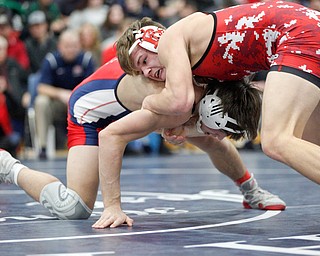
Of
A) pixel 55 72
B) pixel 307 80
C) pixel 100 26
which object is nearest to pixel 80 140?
pixel 307 80

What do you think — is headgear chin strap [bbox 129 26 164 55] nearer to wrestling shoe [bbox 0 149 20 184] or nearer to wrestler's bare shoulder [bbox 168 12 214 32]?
wrestler's bare shoulder [bbox 168 12 214 32]

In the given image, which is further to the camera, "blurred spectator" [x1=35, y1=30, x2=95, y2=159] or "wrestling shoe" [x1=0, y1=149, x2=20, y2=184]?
"blurred spectator" [x1=35, y1=30, x2=95, y2=159]

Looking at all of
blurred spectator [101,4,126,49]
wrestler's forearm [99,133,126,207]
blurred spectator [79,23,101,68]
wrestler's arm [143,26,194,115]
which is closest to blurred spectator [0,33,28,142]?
blurred spectator [79,23,101,68]

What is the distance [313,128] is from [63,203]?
4.18 ft

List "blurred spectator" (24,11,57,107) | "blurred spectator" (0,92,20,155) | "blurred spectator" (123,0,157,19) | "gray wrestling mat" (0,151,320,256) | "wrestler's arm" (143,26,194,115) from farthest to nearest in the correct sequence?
"blurred spectator" (123,0,157,19), "blurred spectator" (24,11,57,107), "blurred spectator" (0,92,20,155), "wrestler's arm" (143,26,194,115), "gray wrestling mat" (0,151,320,256)

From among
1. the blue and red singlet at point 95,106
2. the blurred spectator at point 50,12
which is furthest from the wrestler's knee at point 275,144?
the blurred spectator at point 50,12

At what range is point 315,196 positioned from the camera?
5.04 m

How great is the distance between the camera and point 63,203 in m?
4.11

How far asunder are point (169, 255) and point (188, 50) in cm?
113

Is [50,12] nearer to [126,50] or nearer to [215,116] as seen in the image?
[126,50]

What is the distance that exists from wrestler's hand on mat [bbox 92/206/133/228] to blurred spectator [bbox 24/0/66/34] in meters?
7.63

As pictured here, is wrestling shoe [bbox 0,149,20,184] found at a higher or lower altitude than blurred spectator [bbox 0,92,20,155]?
higher

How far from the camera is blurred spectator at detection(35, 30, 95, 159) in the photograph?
31.0 feet

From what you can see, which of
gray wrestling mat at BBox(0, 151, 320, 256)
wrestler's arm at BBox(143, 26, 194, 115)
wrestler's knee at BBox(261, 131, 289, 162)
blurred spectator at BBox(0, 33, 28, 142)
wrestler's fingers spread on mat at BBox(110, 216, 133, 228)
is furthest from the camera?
blurred spectator at BBox(0, 33, 28, 142)
